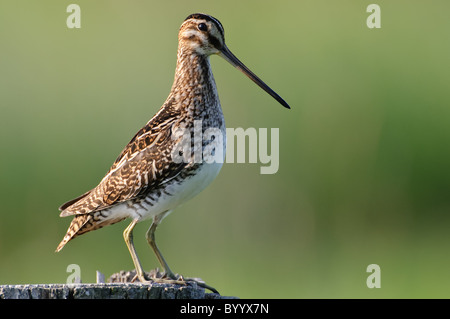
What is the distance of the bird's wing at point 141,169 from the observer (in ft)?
17.6

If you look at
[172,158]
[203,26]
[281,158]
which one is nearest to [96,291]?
[172,158]

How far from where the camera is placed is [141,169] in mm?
5426

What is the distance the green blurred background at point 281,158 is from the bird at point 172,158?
2.76 metres

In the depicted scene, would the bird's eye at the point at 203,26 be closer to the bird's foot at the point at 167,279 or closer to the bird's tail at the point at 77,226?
the bird's tail at the point at 77,226

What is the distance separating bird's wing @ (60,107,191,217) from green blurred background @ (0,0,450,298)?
2814 mm

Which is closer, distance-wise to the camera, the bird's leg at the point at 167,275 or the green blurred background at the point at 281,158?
the bird's leg at the point at 167,275

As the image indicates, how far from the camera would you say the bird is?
17.5 feet

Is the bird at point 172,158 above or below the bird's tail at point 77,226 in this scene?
above

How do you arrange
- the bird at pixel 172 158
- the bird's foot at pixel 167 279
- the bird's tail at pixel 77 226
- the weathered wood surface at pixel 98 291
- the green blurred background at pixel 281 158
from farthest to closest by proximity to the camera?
the green blurred background at pixel 281 158
the bird's tail at pixel 77 226
the bird at pixel 172 158
the bird's foot at pixel 167 279
the weathered wood surface at pixel 98 291

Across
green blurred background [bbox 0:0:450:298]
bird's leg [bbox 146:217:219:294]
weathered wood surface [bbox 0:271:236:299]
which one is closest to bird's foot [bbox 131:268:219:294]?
bird's leg [bbox 146:217:219:294]

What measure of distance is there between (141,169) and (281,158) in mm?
3549

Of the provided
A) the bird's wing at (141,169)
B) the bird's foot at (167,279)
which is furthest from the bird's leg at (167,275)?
the bird's wing at (141,169)
